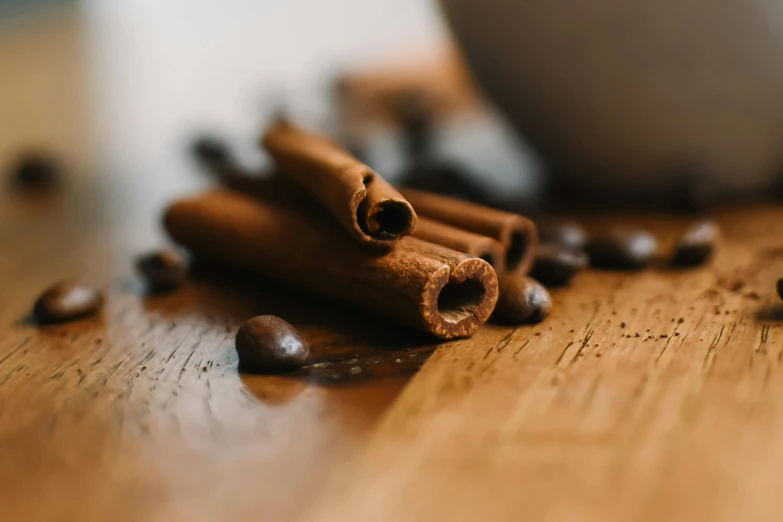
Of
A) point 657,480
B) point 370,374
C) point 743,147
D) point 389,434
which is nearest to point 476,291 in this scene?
point 370,374

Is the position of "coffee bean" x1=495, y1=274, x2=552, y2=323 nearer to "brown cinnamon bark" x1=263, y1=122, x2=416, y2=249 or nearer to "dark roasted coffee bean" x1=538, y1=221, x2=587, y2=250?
"brown cinnamon bark" x1=263, y1=122, x2=416, y2=249

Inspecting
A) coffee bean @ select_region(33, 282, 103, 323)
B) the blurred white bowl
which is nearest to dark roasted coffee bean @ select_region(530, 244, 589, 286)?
the blurred white bowl

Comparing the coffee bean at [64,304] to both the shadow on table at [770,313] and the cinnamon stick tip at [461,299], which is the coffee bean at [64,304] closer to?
the cinnamon stick tip at [461,299]

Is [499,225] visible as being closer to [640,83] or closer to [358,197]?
[358,197]

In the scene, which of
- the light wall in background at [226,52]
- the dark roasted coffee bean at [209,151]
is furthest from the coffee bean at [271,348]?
the light wall in background at [226,52]

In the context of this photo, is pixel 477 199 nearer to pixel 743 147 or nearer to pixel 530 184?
pixel 530 184

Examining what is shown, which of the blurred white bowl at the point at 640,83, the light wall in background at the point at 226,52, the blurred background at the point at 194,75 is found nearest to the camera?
the blurred white bowl at the point at 640,83

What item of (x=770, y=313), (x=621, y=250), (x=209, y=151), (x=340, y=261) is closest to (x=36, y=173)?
(x=209, y=151)
